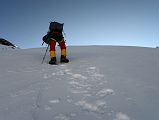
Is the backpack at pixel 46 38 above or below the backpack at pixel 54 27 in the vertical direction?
below

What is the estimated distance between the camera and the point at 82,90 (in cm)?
630

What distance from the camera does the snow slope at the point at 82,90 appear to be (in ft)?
16.8

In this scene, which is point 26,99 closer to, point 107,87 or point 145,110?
point 107,87

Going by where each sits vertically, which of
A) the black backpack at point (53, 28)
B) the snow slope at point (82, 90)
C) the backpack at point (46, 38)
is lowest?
the snow slope at point (82, 90)

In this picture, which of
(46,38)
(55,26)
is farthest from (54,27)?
(46,38)

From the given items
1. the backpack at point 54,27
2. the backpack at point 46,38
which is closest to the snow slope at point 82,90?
the backpack at point 46,38

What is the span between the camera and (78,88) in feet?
21.1


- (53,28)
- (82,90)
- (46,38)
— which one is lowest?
(82,90)

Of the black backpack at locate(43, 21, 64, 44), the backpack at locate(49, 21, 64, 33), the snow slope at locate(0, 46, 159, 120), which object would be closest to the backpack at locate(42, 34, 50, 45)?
the black backpack at locate(43, 21, 64, 44)

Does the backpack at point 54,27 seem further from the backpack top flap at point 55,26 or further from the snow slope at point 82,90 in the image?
the snow slope at point 82,90

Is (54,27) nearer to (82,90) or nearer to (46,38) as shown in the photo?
Result: (46,38)

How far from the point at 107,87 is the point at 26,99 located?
1875 mm

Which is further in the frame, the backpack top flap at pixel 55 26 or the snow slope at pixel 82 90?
the backpack top flap at pixel 55 26

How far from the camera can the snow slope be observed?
201 inches
